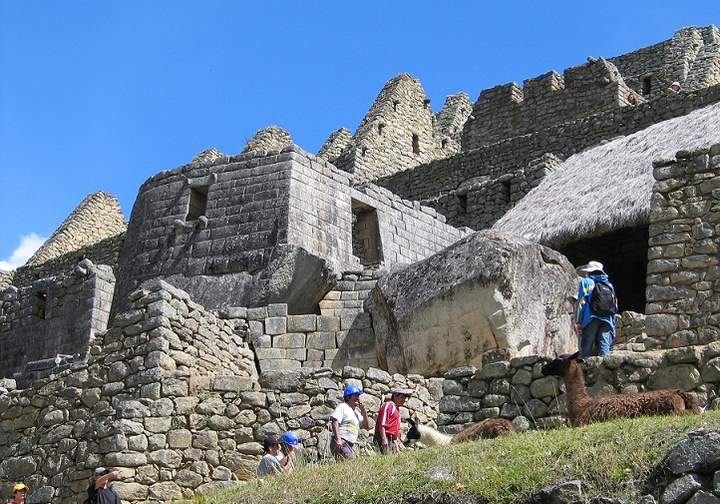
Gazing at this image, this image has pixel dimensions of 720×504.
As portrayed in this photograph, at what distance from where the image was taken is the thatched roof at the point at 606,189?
17.1m

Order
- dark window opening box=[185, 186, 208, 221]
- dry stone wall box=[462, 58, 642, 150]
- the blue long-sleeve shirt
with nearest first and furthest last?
1. the blue long-sleeve shirt
2. dark window opening box=[185, 186, 208, 221]
3. dry stone wall box=[462, 58, 642, 150]

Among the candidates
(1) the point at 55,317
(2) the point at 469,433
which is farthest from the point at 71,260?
(2) the point at 469,433

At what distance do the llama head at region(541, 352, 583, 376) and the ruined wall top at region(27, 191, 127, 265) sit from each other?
28704 mm

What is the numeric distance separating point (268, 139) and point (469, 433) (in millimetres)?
25231

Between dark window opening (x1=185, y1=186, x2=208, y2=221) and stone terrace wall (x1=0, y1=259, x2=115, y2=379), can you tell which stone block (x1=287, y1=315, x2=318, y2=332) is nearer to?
dark window opening (x1=185, y1=186, x2=208, y2=221)

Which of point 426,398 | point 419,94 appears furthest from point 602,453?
point 419,94

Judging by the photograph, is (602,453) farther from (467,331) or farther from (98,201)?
(98,201)

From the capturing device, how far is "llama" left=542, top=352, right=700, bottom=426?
29.8 feet

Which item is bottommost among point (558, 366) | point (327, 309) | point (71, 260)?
point (558, 366)

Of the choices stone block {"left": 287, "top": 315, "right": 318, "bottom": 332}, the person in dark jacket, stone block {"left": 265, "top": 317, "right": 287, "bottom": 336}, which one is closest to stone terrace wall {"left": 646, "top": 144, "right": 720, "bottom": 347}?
stone block {"left": 287, "top": 315, "right": 318, "bottom": 332}

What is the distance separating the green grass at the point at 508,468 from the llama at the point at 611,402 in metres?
0.31

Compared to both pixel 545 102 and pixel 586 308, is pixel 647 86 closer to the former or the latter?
pixel 545 102

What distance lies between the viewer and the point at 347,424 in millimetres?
10930

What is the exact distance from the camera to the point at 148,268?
1845cm
